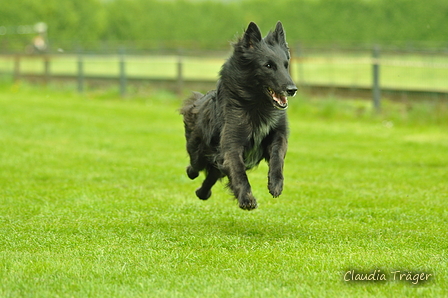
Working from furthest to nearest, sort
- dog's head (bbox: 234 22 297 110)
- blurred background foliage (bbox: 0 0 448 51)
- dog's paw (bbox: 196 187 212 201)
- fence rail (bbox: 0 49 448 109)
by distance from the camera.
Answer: blurred background foliage (bbox: 0 0 448 51) → fence rail (bbox: 0 49 448 109) → dog's paw (bbox: 196 187 212 201) → dog's head (bbox: 234 22 297 110)

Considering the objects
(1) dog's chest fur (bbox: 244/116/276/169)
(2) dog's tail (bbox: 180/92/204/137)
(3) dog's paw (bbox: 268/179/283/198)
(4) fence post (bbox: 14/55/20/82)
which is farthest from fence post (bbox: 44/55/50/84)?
(3) dog's paw (bbox: 268/179/283/198)

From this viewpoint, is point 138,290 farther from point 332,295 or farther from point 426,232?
point 426,232

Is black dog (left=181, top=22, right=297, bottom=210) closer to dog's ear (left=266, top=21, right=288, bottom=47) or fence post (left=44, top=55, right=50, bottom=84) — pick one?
dog's ear (left=266, top=21, right=288, bottom=47)

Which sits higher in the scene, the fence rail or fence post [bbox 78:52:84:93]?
the fence rail

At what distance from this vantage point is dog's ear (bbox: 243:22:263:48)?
238 inches

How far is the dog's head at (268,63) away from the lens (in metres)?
5.84

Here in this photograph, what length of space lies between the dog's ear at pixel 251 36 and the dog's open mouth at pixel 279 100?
451 mm

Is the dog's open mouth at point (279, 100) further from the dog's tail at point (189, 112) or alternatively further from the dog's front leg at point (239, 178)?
the dog's tail at point (189, 112)

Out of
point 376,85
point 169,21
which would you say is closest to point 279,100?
point 376,85

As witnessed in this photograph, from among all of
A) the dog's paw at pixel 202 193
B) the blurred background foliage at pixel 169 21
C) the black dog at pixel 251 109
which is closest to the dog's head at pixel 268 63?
the black dog at pixel 251 109

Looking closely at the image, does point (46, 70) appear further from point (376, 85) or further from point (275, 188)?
point (275, 188)

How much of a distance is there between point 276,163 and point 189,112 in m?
1.30

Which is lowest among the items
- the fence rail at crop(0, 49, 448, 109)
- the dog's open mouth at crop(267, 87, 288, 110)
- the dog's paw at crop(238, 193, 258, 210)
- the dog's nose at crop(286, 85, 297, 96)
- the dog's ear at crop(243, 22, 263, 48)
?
the fence rail at crop(0, 49, 448, 109)

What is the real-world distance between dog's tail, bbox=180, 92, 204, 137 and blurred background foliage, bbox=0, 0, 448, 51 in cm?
3119
